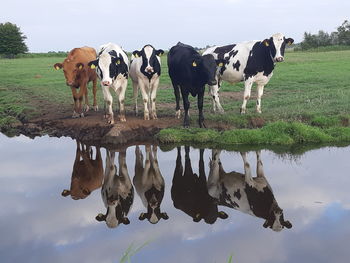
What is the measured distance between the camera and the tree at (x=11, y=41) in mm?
77562

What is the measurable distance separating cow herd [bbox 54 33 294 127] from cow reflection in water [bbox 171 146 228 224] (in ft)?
9.30

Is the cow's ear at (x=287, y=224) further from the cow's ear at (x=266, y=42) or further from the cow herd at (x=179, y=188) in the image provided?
the cow's ear at (x=266, y=42)

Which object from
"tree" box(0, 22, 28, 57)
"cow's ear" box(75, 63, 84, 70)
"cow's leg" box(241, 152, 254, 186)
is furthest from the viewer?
"tree" box(0, 22, 28, 57)

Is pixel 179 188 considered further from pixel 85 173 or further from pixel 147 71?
pixel 147 71

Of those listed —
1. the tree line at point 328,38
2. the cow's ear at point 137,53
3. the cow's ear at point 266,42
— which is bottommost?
the tree line at point 328,38

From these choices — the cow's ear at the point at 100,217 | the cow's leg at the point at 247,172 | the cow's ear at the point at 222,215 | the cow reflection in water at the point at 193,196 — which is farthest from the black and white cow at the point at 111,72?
the cow's ear at the point at 222,215

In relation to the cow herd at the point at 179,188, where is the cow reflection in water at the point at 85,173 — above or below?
below

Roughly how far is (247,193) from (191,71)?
469cm

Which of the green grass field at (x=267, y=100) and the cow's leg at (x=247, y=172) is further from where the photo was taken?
the green grass field at (x=267, y=100)

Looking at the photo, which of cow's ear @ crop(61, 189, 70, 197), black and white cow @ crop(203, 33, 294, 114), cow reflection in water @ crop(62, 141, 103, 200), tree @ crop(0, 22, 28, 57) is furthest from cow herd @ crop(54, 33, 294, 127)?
tree @ crop(0, 22, 28, 57)

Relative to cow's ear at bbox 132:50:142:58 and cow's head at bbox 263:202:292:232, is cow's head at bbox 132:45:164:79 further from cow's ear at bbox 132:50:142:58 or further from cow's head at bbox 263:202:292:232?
cow's head at bbox 263:202:292:232

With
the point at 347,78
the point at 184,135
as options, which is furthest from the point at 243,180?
the point at 347,78

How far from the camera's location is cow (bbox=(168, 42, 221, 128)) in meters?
10.6

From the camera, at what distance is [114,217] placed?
652cm
